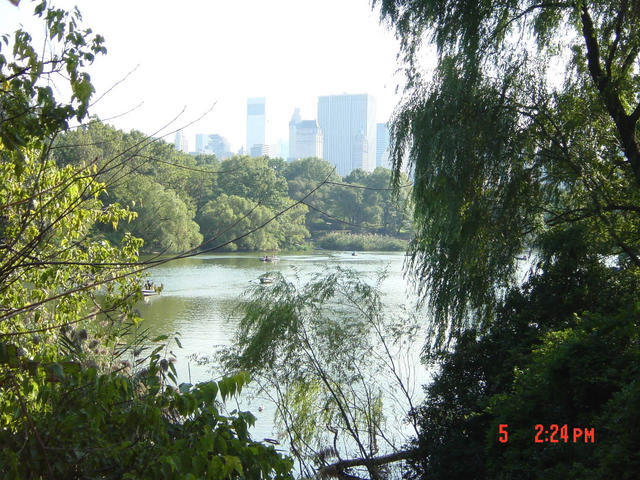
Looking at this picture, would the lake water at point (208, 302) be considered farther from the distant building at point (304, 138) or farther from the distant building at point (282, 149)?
the distant building at point (304, 138)

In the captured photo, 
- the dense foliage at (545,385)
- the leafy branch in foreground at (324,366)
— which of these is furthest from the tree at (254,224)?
the dense foliage at (545,385)

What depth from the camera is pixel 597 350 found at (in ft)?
12.6

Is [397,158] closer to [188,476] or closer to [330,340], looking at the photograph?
[330,340]

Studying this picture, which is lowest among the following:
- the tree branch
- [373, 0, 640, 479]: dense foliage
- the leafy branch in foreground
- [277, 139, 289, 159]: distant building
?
the tree branch

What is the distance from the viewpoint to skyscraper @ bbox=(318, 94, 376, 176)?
5109 centimetres

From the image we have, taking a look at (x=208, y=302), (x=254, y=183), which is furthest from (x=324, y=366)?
(x=254, y=183)

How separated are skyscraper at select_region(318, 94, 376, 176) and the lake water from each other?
23180mm

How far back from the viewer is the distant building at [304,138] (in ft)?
211

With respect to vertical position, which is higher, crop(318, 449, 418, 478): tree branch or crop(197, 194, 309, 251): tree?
crop(197, 194, 309, 251): tree

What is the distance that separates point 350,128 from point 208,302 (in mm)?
39441

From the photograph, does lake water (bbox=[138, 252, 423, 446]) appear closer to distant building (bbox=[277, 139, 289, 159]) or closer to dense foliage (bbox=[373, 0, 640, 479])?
dense foliage (bbox=[373, 0, 640, 479])
